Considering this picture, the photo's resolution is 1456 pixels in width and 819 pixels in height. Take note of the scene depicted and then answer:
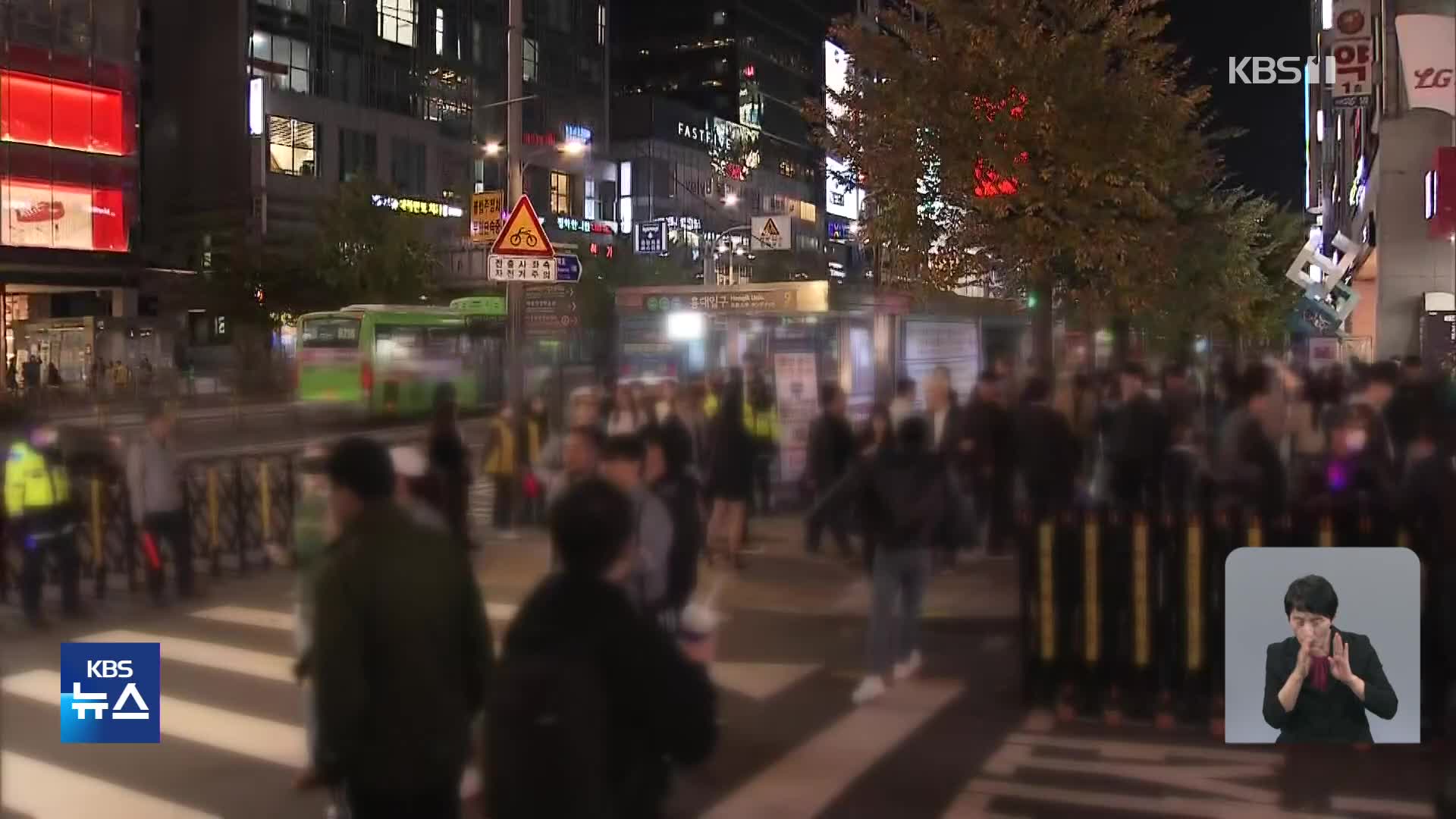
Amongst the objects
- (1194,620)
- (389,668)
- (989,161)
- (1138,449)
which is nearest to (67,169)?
(989,161)

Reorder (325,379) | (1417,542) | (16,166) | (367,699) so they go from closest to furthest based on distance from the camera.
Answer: (367,699), (1417,542), (325,379), (16,166)

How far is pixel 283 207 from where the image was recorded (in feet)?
197

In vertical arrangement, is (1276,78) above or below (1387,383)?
above

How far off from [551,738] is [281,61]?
2471 inches

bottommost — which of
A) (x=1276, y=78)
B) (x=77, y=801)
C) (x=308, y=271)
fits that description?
(x=77, y=801)

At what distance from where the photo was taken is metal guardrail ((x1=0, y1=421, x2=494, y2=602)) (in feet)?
40.0

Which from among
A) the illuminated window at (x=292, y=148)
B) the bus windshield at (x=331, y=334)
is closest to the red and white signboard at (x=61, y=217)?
the illuminated window at (x=292, y=148)

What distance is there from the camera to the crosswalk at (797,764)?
20.5 ft

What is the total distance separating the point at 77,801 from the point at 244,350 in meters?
43.6

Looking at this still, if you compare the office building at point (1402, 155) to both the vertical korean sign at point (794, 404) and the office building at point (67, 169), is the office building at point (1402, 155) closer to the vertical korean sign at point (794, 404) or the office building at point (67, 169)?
the vertical korean sign at point (794, 404)

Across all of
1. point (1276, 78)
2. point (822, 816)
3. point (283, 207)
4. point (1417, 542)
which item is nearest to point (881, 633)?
point (822, 816)

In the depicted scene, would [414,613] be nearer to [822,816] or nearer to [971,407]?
[822,816]

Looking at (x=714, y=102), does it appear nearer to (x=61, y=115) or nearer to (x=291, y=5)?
(x=291, y=5)

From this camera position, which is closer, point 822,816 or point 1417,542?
point 822,816
